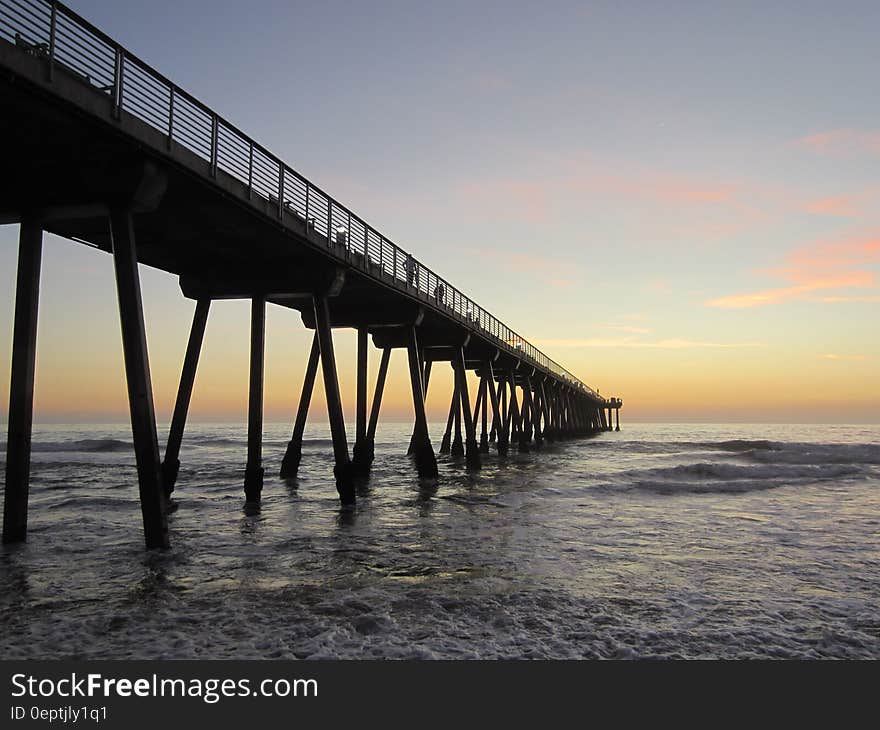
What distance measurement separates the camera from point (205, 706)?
170 inches

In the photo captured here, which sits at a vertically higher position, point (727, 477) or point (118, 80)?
point (118, 80)

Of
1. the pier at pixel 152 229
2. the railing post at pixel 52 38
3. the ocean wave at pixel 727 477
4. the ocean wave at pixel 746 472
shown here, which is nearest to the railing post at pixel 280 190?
the pier at pixel 152 229

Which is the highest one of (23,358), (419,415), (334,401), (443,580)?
(23,358)

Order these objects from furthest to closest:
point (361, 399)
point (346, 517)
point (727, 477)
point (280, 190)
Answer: point (727, 477), point (361, 399), point (346, 517), point (280, 190)

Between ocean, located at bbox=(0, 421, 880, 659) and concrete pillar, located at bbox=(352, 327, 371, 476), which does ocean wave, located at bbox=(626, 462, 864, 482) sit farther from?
concrete pillar, located at bbox=(352, 327, 371, 476)

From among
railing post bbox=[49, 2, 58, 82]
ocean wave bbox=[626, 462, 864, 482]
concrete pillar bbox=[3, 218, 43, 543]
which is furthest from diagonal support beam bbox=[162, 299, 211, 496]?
ocean wave bbox=[626, 462, 864, 482]

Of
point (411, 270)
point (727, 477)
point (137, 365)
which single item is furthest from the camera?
point (727, 477)

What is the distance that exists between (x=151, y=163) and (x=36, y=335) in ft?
11.2

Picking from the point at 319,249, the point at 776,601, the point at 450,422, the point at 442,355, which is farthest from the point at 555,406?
the point at 776,601

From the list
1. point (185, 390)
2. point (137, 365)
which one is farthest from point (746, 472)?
point (137, 365)

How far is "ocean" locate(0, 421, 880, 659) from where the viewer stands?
5.79m

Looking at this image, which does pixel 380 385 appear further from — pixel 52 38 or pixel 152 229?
pixel 52 38

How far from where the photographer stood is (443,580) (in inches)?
320

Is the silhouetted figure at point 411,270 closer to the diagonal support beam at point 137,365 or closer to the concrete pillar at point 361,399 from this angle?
the concrete pillar at point 361,399
